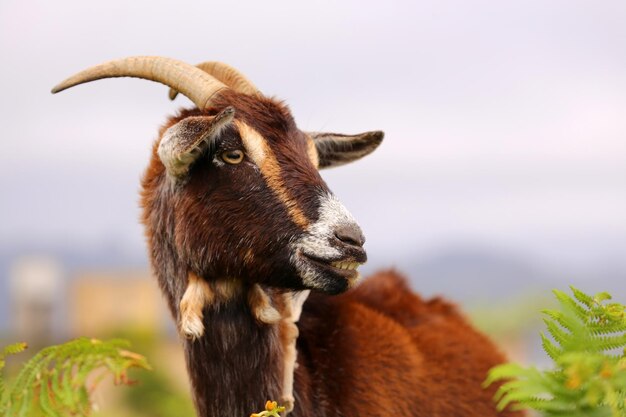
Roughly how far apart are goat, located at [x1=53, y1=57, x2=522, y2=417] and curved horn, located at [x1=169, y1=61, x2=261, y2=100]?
11mm

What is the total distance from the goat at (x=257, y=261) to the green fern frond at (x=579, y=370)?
2.10m

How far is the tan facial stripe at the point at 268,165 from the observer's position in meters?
5.25

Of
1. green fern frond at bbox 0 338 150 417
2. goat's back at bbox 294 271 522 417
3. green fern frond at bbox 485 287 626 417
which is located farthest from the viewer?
goat's back at bbox 294 271 522 417

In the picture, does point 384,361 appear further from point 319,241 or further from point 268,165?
point 268,165

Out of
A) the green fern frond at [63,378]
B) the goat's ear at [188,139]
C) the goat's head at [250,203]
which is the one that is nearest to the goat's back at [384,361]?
the goat's head at [250,203]

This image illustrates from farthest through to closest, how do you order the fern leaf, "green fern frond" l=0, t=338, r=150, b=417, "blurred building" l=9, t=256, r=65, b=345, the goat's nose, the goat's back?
"blurred building" l=9, t=256, r=65, b=345
the goat's back
"green fern frond" l=0, t=338, r=150, b=417
the goat's nose
the fern leaf

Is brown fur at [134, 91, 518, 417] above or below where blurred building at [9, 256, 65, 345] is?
below

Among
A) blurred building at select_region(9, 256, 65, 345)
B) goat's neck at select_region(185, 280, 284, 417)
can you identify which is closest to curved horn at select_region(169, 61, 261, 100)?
goat's neck at select_region(185, 280, 284, 417)

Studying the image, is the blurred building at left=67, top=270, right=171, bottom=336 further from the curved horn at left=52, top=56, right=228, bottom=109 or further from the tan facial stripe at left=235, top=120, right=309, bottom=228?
the tan facial stripe at left=235, top=120, right=309, bottom=228

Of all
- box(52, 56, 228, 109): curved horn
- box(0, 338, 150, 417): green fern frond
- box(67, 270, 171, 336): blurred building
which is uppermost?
box(67, 270, 171, 336): blurred building

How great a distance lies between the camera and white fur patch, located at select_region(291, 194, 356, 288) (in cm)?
512

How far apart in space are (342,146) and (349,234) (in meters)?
1.70

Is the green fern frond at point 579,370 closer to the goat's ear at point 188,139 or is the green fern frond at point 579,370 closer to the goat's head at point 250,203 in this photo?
the goat's head at point 250,203

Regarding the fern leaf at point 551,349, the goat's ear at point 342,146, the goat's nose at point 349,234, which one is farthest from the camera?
the goat's ear at point 342,146
